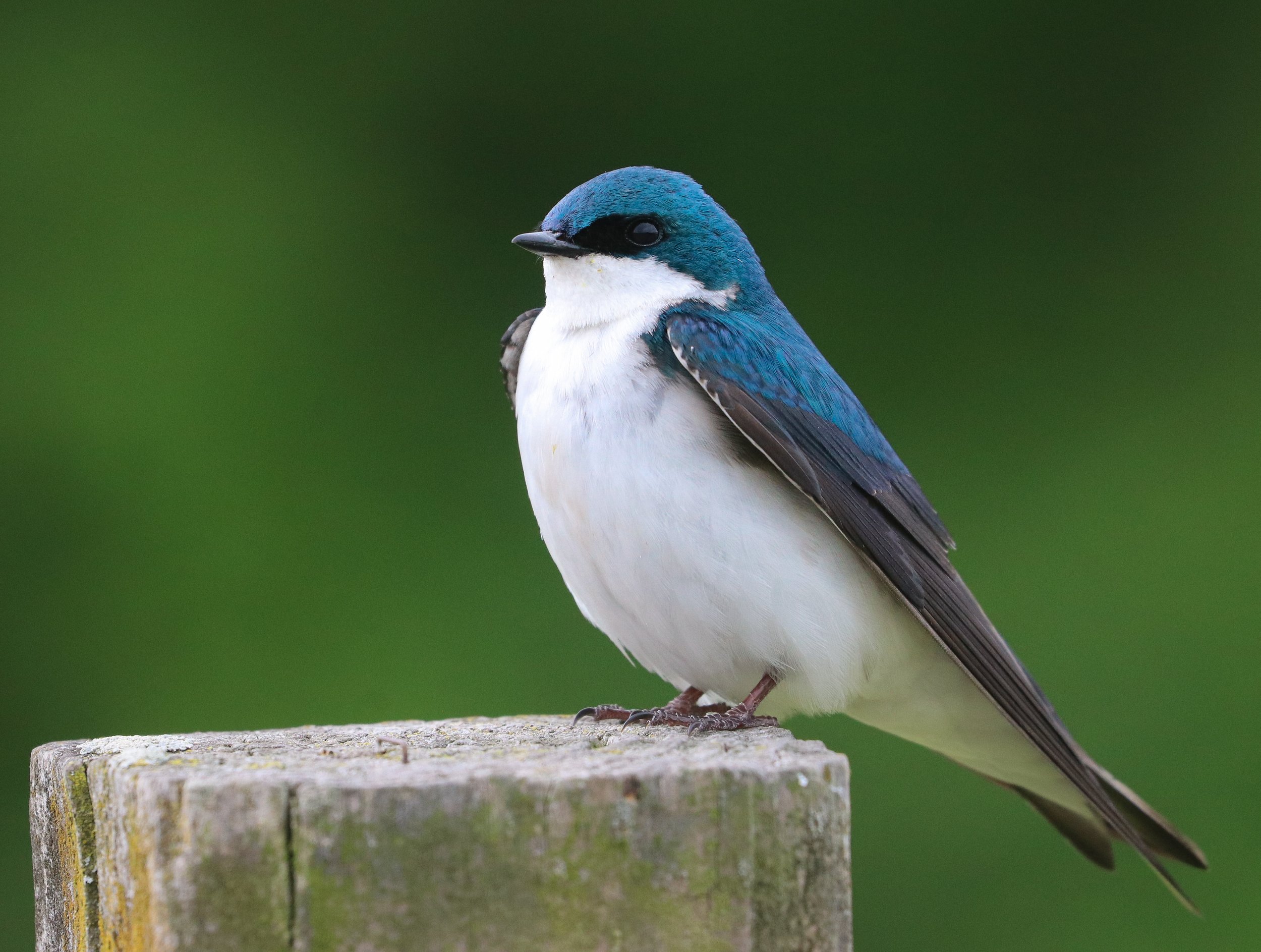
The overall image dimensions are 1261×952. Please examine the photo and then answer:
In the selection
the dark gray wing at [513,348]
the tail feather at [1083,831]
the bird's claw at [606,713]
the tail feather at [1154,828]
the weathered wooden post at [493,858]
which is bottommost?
the tail feather at [1083,831]

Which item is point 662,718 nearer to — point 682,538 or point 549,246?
point 682,538

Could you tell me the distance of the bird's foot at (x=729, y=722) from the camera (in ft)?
6.15

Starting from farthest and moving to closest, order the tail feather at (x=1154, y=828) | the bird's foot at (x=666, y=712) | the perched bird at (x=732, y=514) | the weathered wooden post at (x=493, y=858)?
the tail feather at (x=1154, y=828), the perched bird at (x=732, y=514), the bird's foot at (x=666, y=712), the weathered wooden post at (x=493, y=858)

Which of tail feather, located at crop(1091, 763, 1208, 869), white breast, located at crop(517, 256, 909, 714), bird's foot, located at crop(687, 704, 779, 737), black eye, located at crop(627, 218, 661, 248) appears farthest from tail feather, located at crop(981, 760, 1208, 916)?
black eye, located at crop(627, 218, 661, 248)

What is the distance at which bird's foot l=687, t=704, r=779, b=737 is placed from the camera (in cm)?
188

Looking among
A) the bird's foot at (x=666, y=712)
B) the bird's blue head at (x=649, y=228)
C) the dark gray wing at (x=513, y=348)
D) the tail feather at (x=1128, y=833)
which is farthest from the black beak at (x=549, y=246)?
the tail feather at (x=1128, y=833)

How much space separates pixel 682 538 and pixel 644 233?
0.66m

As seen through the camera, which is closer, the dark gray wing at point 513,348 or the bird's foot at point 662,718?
the bird's foot at point 662,718

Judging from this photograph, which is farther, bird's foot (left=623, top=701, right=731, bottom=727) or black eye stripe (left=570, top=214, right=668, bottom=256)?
black eye stripe (left=570, top=214, right=668, bottom=256)

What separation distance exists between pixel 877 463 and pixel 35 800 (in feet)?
5.03

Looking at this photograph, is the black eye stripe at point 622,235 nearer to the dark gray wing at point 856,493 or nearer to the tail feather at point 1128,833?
the dark gray wing at point 856,493

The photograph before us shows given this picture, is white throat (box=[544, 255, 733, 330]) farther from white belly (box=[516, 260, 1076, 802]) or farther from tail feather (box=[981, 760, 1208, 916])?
tail feather (box=[981, 760, 1208, 916])

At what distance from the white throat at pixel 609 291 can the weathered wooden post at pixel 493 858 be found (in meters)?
1.28

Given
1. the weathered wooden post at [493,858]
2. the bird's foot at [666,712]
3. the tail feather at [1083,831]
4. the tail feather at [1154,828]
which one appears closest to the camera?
the weathered wooden post at [493,858]
